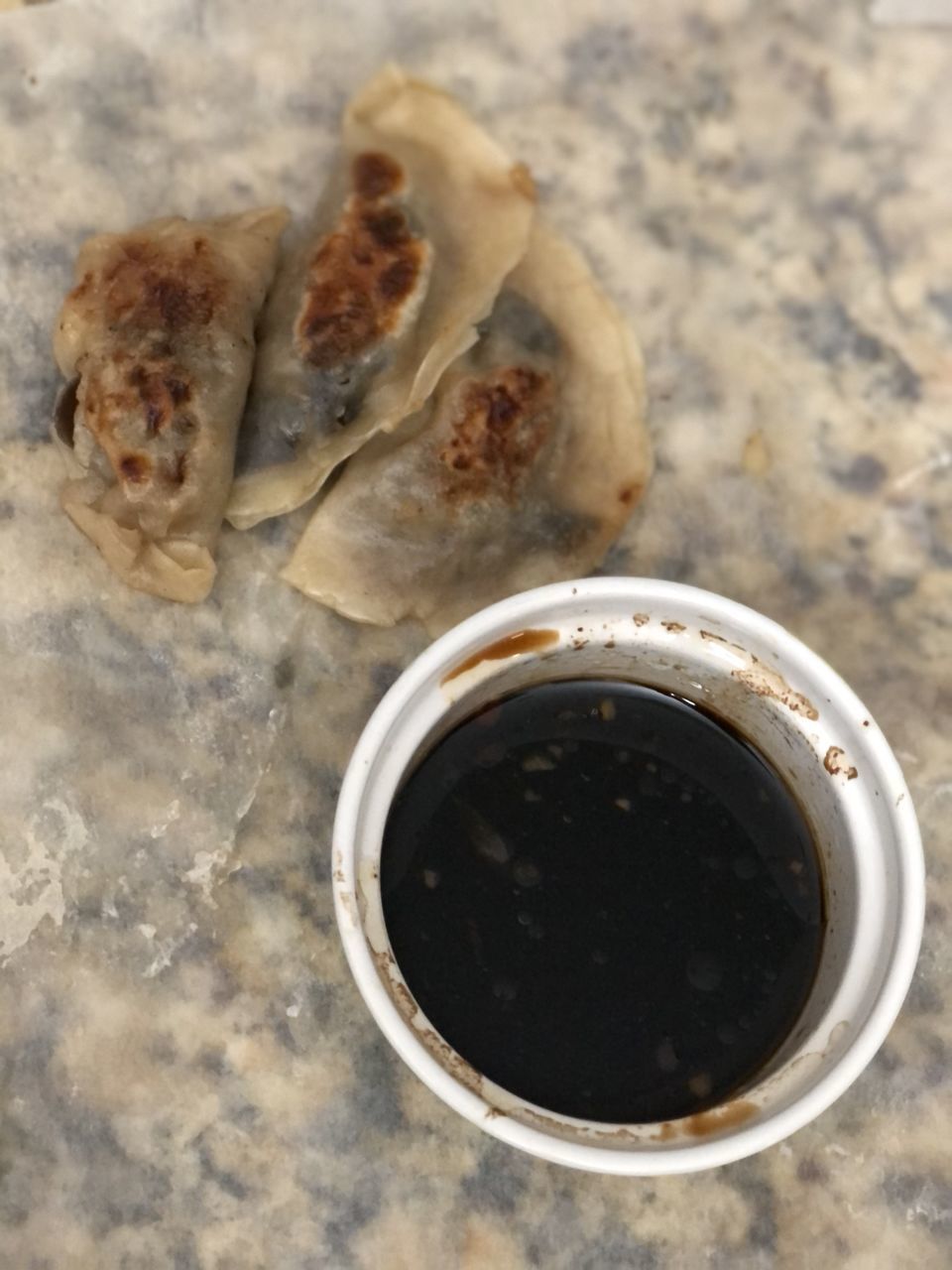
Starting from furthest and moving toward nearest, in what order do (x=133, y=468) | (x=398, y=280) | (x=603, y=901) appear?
1. (x=398, y=280)
2. (x=133, y=468)
3. (x=603, y=901)

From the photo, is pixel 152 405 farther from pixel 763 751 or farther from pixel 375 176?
pixel 763 751

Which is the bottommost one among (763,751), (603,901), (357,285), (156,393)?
(603,901)

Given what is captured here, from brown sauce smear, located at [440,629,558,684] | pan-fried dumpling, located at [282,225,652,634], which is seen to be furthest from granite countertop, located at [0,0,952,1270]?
brown sauce smear, located at [440,629,558,684]

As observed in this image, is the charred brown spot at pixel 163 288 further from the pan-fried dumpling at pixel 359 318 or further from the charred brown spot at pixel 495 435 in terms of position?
the charred brown spot at pixel 495 435

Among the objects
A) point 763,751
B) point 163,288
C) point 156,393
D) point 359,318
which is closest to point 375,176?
point 359,318

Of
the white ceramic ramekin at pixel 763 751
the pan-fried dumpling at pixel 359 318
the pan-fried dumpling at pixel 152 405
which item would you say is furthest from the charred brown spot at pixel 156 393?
the white ceramic ramekin at pixel 763 751

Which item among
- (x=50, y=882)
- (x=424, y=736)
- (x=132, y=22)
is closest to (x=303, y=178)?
(x=132, y=22)

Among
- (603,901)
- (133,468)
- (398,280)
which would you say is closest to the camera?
(603,901)

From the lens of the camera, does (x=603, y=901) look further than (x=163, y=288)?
No
